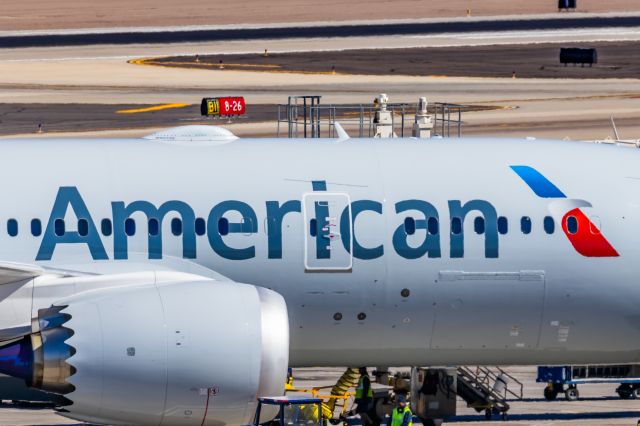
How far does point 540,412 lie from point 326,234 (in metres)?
16.4

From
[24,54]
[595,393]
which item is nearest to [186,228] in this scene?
[595,393]

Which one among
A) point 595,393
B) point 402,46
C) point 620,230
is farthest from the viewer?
point 402,46

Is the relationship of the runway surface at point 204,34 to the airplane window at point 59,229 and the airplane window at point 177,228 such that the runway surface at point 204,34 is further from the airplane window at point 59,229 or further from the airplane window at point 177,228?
the airplane window at point 177,228

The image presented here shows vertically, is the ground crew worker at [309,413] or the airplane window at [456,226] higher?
the airplane window at [456,226]

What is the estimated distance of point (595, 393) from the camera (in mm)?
50250

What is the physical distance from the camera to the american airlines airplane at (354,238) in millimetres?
31172

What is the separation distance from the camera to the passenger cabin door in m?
31.9

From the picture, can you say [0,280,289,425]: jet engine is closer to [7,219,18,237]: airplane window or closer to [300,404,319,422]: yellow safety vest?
[7,219,18,237]: airplane window

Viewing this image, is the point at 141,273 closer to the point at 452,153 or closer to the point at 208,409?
the point at 208,409

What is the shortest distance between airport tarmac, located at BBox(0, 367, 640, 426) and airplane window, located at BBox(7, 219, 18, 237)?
11632 millimetres

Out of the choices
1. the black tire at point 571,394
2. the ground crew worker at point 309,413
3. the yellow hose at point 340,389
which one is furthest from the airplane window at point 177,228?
the black tire at point 571,394

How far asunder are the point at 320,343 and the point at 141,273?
4.41m

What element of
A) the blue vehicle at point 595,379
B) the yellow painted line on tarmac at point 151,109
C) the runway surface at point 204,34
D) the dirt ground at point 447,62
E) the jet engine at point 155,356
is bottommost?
the blue vehicle at point 595,379

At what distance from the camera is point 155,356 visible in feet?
91.5
